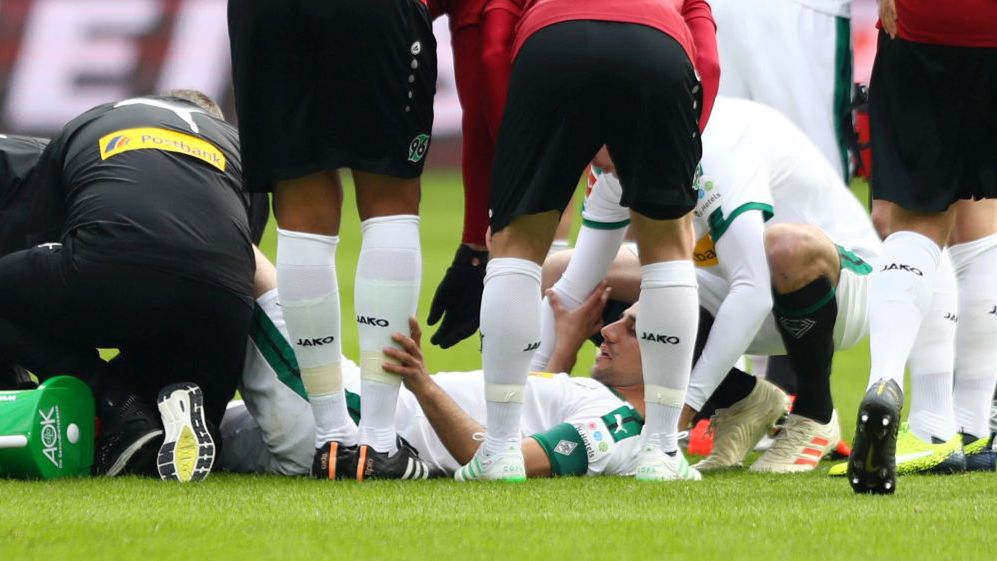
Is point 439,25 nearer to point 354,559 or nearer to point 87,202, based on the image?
point 87,202

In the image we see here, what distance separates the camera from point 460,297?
152 inches

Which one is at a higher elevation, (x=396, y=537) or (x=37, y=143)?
(x=37, y=143)

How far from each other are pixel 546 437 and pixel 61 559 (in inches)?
59.6

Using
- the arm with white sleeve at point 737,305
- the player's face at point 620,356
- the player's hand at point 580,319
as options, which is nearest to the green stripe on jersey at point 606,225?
the player's hand at point 580,319

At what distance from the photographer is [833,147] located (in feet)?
20.2

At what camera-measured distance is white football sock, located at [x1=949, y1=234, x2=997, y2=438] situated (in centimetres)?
386

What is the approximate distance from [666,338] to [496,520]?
0.87 meters

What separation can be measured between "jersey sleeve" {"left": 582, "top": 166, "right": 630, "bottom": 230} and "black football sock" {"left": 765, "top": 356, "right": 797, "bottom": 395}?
1.30 m

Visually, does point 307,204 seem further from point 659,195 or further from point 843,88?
point 843,88

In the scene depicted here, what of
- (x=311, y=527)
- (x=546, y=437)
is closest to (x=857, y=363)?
(x=546, y=437)

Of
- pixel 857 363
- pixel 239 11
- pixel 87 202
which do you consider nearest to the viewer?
pixel 239 11

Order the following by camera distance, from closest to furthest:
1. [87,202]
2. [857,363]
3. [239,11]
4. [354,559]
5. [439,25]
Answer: [354,559] < [239,11] < [87,202] < [857,363] < [439,25]

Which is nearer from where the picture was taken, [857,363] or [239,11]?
[239,11]

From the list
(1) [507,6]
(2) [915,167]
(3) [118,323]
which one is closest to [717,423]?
(2) [915,167]
